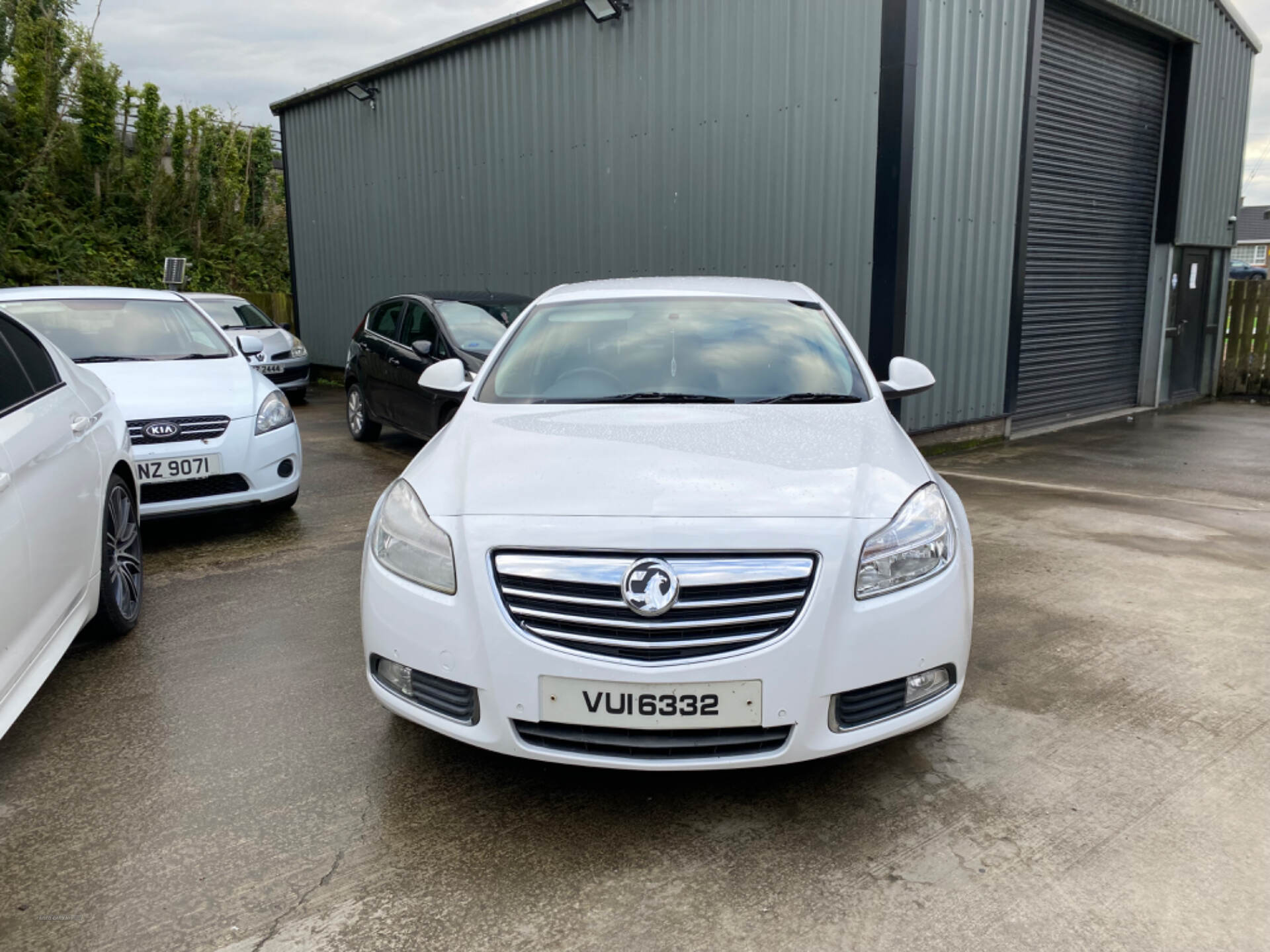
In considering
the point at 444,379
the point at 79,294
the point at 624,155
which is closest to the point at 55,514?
the point at 444,379

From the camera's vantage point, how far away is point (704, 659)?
7.93 feet

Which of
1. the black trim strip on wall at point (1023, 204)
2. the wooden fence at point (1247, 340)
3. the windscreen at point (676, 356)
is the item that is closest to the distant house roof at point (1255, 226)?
the wooden fence at point (1247, 340)

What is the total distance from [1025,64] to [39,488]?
9.08 meters

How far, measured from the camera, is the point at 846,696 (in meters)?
2.52

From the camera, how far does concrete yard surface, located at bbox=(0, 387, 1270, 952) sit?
7.39 ft

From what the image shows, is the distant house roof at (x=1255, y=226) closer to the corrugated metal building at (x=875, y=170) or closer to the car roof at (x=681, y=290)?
the corrugated metal building at (x=875, y=170)

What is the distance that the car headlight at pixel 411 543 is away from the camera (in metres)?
2.60

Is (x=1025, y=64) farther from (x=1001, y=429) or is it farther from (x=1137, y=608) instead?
(x=1137, y=608)

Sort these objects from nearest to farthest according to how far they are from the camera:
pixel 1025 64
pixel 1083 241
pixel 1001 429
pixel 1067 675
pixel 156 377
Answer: pixel 1067 675 → pixel 156 377 → pixel 1025 64 → pixel 1001 429 → pixel 1083 241

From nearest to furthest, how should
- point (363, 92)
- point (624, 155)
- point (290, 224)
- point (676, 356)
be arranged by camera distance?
1. point (676, 356)
2. point (624, 155)
3. point (363, 92)
4. point (290, 224)

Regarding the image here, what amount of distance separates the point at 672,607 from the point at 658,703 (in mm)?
241

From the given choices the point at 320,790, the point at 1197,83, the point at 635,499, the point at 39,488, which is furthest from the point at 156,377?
the point at 1197,83

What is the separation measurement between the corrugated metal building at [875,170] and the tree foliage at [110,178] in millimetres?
6427

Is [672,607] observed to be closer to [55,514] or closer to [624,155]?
[55,514]
